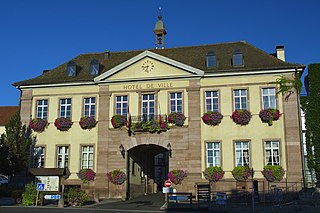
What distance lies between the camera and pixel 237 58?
27.2 m

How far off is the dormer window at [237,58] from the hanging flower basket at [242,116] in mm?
3445

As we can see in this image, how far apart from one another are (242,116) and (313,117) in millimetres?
4679

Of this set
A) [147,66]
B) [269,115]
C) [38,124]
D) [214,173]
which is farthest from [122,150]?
[269,115]

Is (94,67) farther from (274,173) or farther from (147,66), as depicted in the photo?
(274,173)

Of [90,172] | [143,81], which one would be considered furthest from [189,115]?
[90,172]

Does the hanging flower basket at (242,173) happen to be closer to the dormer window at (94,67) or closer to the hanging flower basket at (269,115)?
the hanging flower basket at (269,115)

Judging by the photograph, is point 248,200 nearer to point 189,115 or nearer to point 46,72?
point 189,115

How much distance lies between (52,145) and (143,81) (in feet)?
27.3

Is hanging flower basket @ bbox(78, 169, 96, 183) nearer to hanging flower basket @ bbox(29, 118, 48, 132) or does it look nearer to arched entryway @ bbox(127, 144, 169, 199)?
arched entryway @ bbox(127, 144, 169, 199)

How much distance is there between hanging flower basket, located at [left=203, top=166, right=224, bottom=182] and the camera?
2525cm

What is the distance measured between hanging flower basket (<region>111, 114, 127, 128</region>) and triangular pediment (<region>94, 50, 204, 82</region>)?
9.40 feet

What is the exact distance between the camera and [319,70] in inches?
1033

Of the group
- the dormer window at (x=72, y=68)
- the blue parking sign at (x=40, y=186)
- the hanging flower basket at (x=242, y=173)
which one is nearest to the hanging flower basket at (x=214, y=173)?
the hanging flower basket at (x=242, y=173)

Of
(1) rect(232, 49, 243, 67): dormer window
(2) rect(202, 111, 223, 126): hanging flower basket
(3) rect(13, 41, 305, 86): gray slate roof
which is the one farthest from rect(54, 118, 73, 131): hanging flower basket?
(1) rect(232, 49, 243, 67): dormer window
